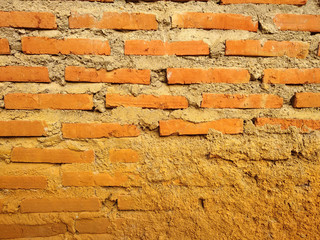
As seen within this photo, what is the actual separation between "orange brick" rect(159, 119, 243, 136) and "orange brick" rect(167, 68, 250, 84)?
183 millimetres

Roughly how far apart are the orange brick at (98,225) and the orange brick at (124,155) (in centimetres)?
30

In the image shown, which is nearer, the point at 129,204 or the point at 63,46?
the point at 63,46

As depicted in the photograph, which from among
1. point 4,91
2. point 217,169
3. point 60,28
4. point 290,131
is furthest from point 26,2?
point 290,131

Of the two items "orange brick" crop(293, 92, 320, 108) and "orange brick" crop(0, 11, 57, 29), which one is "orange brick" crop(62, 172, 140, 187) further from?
"orange brick" crop(293, 92, 320, 108)

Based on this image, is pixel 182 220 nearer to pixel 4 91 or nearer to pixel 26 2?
pixel 4 91

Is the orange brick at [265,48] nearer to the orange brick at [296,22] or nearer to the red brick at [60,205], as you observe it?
the orange brick at [296,22]

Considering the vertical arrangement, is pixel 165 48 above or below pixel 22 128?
above

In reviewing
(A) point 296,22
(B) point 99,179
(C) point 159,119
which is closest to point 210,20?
(A) point 296,22

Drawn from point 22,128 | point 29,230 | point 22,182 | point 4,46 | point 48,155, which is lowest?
point 29,230

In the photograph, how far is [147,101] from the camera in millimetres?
964

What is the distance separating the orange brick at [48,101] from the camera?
932mm

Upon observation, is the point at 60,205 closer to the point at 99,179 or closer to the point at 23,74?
the point at 99,179

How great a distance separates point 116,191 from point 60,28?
0.78 metres

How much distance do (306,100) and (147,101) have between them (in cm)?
73
